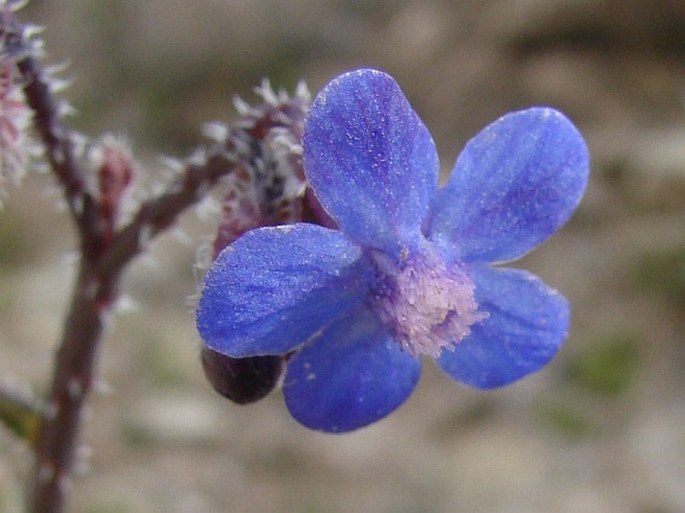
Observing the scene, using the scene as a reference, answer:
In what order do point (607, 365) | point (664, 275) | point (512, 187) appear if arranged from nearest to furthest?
point (512, 187) → point (607, 365) → point (664, 275)

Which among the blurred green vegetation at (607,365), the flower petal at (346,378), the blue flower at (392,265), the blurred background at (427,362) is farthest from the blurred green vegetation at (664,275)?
the flower petal at (346,378)

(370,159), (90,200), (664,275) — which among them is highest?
(370,159)

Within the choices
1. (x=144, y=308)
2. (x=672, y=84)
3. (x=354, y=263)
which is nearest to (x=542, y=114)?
(x=354, y=263)

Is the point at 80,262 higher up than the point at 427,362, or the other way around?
the point at 80,262

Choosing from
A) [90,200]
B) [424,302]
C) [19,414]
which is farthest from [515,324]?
[19,414]

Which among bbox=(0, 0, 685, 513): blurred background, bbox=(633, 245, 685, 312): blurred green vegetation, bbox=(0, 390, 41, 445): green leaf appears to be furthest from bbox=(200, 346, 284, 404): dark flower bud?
bbox=(633, 245, 685, 312): blurred green vegetation

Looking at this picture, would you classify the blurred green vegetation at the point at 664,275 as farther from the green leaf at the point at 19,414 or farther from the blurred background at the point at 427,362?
the green leaf at the point at 19,414

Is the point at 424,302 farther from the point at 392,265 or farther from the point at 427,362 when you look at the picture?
the point at 427,362

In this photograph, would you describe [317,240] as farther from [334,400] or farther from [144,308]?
[144,308]
